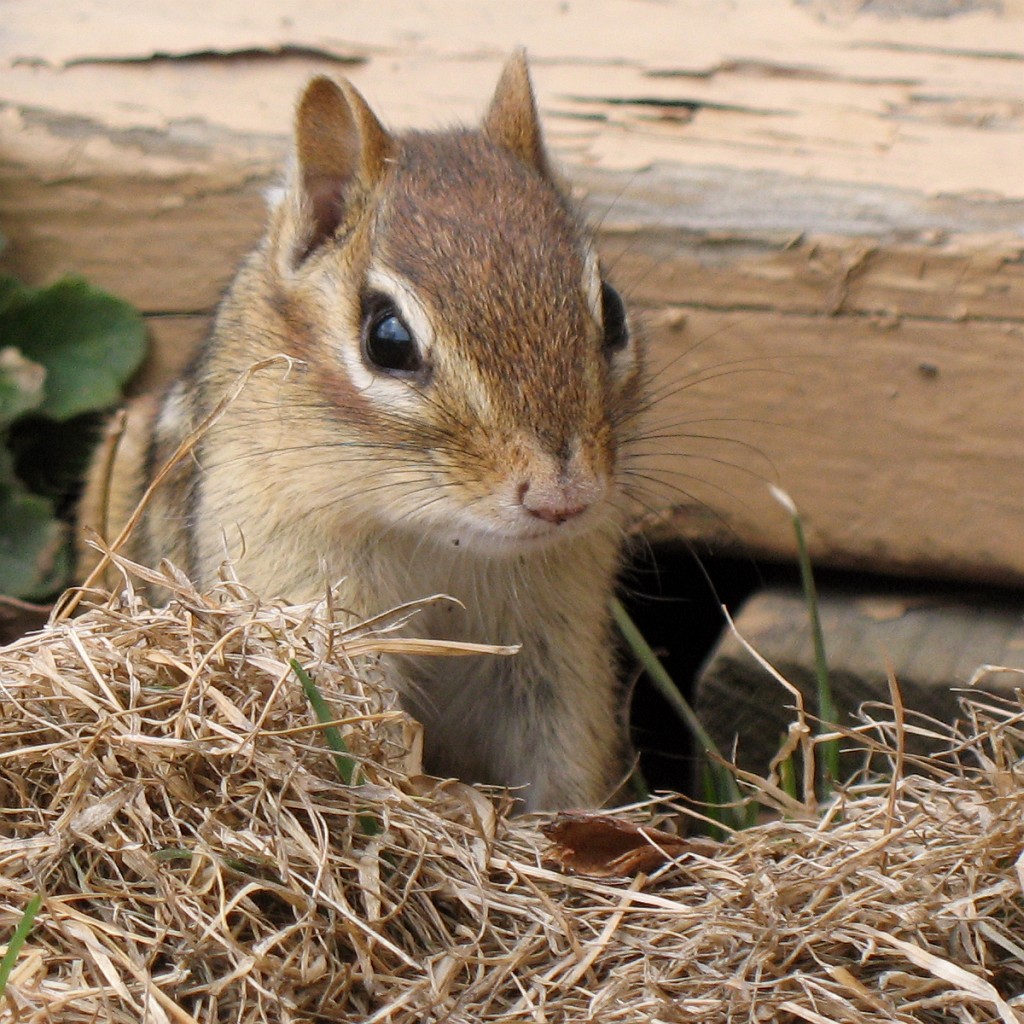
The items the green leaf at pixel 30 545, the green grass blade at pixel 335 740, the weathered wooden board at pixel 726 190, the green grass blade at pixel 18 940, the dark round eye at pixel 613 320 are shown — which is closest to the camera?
the green grass blade at pixel 18 940

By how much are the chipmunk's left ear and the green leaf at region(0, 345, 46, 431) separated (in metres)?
1.54

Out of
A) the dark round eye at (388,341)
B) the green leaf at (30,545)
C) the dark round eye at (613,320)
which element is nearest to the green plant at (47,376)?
the green leaf at (30,545)

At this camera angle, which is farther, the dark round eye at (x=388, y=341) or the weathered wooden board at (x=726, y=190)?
the weathered wooden board at (x=726, y=190)

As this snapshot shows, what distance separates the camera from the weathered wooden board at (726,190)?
130 inches

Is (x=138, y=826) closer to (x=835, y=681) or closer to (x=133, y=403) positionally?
(x=835, y=681)

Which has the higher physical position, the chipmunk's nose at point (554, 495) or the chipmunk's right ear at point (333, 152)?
the chipmunk's right ear at point (333, 152)

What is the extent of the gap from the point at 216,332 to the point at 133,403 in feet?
3.00

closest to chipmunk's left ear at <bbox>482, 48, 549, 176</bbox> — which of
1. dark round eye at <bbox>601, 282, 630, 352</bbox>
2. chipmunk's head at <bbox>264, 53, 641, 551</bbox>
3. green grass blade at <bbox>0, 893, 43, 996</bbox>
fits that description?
chipmunk's head at <bbox>264, 53, 641, 551</bbox>

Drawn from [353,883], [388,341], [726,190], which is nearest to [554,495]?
[388,341]

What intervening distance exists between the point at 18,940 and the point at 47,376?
7.86ft

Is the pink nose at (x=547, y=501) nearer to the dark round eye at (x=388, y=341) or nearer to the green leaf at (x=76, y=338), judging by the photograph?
the dark round eye at (x=388, y=341)

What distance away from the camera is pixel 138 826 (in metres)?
2.25

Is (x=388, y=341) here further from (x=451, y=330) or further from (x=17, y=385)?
(x=17, y=385)

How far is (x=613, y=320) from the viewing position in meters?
2.88
